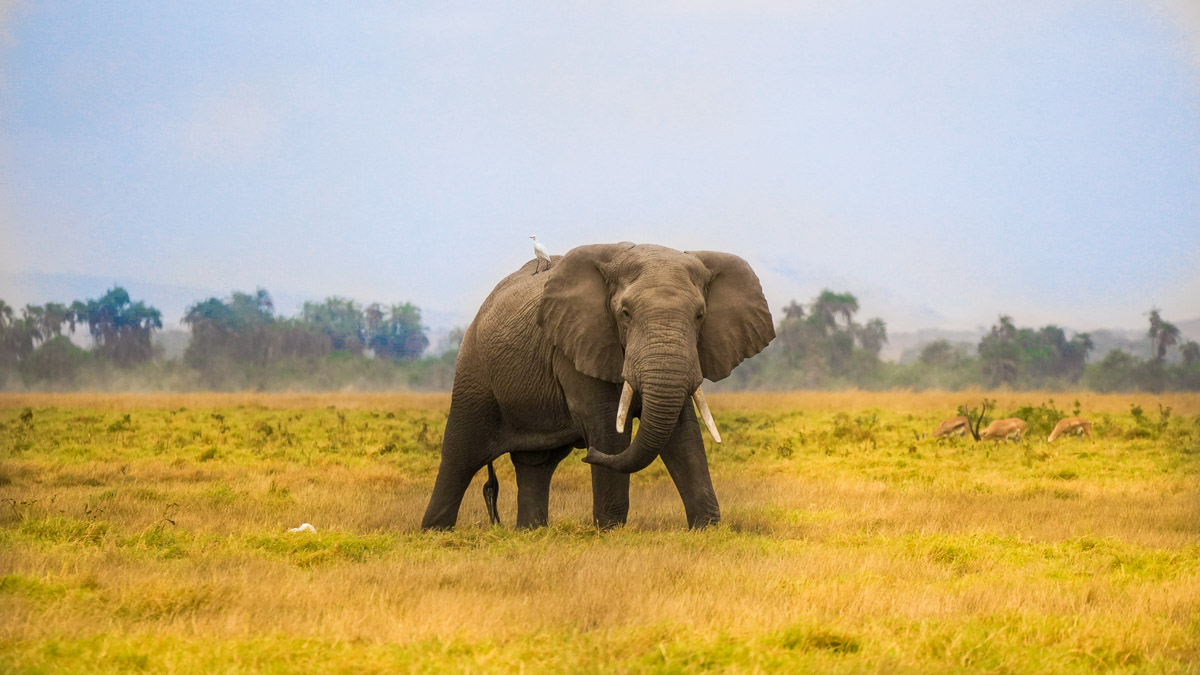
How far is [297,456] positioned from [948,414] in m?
18.9

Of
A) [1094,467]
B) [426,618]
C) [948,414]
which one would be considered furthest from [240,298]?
[426,618]

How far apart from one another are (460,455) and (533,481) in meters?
0.83

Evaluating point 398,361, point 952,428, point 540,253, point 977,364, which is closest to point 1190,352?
point 977,364

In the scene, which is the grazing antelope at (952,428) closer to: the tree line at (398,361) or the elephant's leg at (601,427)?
the elephant's leg at (601,427)

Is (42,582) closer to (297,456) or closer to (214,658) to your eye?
(214,658)

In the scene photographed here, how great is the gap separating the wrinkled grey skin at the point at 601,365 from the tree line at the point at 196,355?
79.8 metres

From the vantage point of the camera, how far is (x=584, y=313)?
33.2ft

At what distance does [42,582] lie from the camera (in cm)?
732

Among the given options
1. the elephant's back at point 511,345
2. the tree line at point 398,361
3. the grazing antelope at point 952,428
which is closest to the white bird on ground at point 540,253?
the elephant's back at point 511,345

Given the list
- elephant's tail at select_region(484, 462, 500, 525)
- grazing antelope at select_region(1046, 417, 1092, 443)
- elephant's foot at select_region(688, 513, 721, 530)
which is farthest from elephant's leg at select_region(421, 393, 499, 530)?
grazing antelope at select_region(1046, 417, 1092, 443)

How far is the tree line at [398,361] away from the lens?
283 ft

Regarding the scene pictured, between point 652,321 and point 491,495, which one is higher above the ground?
point 652,321

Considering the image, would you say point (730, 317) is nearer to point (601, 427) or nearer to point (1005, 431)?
point (601, 427)

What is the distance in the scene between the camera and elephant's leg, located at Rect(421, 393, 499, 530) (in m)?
11.8
